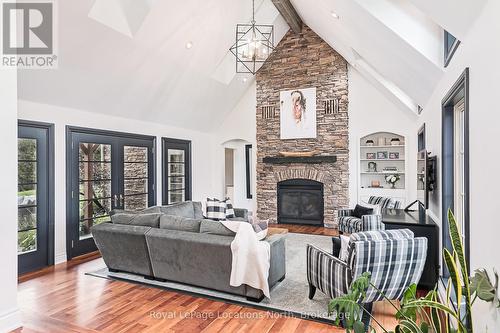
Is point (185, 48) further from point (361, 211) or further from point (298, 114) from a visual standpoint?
point (361, 211)

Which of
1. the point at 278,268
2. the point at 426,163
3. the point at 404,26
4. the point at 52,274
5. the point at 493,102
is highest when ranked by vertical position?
the point at 404,26

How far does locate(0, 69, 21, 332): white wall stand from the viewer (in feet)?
8.93

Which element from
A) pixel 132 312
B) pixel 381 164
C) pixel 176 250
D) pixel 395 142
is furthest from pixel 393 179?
Answer: pixel 132 312

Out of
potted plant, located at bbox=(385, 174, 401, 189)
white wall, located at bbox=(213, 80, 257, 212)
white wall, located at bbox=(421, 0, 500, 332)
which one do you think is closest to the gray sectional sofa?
white wall, located at bbox=(421, 0, 500, 332)

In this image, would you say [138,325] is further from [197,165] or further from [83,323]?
[197,165]

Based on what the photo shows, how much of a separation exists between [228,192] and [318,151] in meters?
3.64

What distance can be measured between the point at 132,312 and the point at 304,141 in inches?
231

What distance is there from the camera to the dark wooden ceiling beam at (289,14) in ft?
21.3

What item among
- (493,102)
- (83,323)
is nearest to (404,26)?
(493,102)

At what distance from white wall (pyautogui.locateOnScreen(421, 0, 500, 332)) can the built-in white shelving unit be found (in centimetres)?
518

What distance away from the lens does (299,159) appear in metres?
7.82

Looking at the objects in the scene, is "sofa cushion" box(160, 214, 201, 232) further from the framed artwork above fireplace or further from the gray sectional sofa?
the framed artwork above fireplace

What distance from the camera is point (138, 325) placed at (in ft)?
9.64

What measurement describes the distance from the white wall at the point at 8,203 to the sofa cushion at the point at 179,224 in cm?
151
